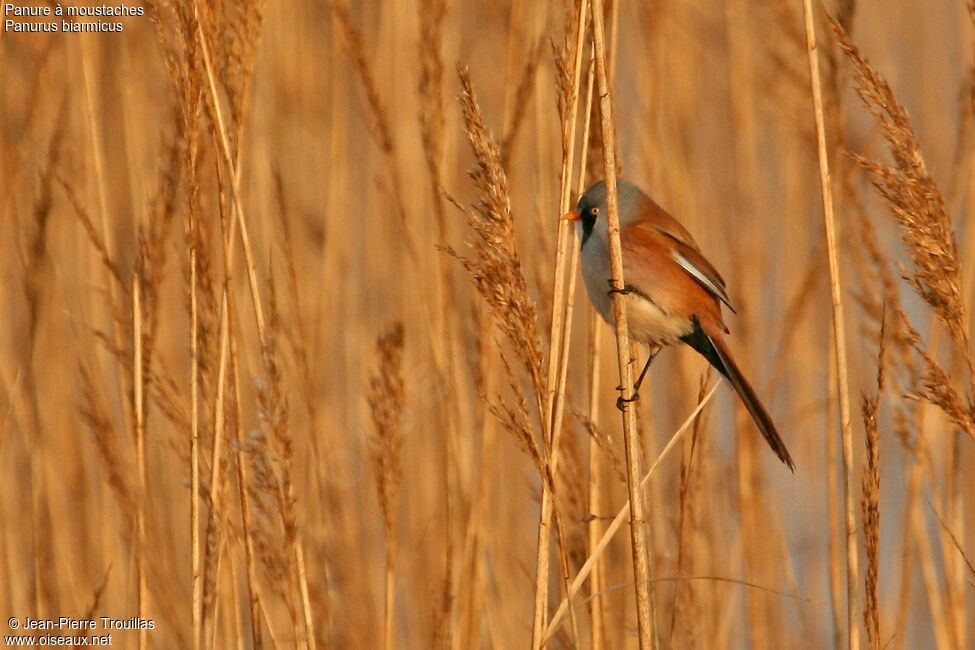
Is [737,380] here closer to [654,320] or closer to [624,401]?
[654,320]

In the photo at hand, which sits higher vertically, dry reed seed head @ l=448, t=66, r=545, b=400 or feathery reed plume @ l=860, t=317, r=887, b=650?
dry reed seed head @ l=448, t=66, r=545, b=400

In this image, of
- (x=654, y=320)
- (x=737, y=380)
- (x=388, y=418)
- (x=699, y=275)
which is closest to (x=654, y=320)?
(x=654, y=320)

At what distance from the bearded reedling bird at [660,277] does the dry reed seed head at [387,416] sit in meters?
0.52

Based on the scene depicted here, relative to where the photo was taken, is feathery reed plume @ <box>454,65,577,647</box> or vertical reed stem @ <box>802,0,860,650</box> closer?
feathery reed plume @ <box>454,65,577,647</box>

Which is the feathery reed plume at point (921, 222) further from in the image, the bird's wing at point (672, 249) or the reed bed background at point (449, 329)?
the bird's wing at point (672, 249)

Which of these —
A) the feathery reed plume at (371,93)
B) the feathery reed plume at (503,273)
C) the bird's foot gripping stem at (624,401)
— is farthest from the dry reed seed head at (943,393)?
the feathery reed plume at (371,93)

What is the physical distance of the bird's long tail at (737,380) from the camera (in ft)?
6.21

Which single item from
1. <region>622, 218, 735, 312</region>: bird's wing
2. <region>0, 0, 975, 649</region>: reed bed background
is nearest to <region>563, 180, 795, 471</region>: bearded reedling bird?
<region>622, 218, 735, 312</region>: bird's wing

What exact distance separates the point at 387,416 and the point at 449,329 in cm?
48

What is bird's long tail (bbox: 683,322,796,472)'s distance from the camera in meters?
1.89

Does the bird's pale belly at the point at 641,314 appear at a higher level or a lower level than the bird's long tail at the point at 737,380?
higher

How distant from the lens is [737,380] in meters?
2.13

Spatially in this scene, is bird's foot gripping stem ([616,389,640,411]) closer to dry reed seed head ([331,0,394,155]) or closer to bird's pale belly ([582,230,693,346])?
bird's pale belly ([582,230,693,346])

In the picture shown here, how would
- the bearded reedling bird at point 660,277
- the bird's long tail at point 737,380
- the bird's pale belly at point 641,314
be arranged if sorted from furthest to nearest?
the bearded reedling bird at point 660,277 < the bird's pale belly at point 641,314 < the bird's long tail at point 737,380
